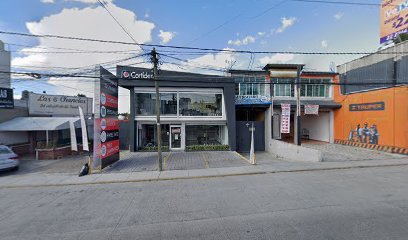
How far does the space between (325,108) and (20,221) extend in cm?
2341

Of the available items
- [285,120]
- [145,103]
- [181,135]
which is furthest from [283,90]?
[145,103]

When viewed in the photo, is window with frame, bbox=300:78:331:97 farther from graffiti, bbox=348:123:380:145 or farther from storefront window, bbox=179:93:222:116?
storefront window, bbox=179:93:222:116

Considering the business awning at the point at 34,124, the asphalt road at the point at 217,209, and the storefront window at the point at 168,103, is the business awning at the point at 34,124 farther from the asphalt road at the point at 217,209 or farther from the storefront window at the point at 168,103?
the asphalt road at the point at 217,209

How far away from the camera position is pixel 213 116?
54.3 feet

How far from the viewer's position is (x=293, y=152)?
1414 cm

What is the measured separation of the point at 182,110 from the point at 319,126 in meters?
16.6

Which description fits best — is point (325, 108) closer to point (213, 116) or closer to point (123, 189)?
point (213, 116)

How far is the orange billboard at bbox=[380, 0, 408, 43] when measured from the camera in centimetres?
1534

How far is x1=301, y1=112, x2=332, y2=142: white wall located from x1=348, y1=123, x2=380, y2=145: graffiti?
109 inches

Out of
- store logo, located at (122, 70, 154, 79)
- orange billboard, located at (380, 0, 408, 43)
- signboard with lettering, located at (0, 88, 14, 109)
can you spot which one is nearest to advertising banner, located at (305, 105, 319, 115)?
orange billboard, located at (380, 0, 408, 43)

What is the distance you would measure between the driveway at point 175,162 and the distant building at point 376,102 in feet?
31.6

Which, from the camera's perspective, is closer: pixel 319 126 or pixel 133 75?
pixel 133 75

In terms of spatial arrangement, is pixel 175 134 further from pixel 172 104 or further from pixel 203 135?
pixel 172 104

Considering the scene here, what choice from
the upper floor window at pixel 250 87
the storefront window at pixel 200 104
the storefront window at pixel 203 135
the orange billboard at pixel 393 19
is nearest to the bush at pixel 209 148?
the storefront window at pixel 203 135
